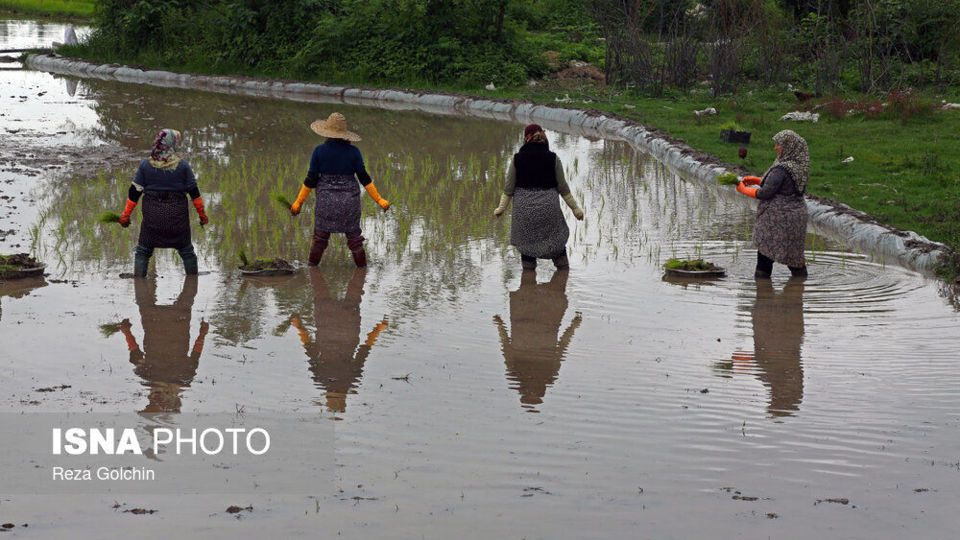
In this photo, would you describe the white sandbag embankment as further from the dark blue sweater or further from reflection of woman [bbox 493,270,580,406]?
the dark blue sweater

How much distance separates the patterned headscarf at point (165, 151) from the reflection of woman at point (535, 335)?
323 centimetres

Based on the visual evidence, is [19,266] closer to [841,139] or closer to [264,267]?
[264,267]

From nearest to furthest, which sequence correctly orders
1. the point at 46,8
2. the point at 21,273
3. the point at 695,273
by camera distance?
the point at 21,273, the point at 695,273, the point at 46,8

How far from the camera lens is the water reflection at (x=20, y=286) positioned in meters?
9.49

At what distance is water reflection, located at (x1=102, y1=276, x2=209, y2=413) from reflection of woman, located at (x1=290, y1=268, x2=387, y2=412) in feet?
2.64

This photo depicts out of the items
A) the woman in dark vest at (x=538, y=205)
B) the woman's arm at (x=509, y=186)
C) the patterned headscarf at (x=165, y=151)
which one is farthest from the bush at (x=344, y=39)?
the patterned headscarf at (x=165, y=151)

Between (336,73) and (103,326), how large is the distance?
73.1 ft

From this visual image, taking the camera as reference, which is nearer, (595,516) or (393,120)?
(595,516)

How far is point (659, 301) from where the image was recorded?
9.67 metres

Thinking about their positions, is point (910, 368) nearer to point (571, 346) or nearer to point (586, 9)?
point (571, 346)

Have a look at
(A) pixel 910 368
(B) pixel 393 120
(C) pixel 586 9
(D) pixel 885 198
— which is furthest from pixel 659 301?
(C) pixel 586 9

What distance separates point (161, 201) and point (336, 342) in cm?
278

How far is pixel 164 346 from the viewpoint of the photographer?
26.7 ft

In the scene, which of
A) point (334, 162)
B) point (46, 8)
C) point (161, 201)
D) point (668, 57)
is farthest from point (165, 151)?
point (46, 8)
